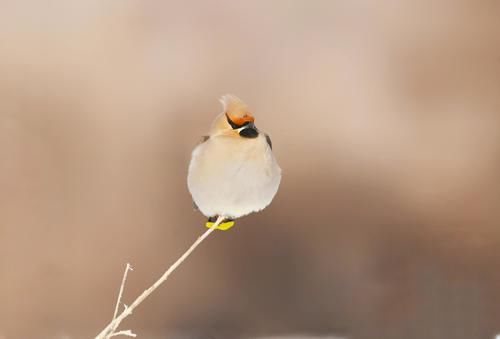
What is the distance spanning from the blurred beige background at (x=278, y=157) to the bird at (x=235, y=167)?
492 mm

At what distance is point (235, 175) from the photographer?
0.85 metres

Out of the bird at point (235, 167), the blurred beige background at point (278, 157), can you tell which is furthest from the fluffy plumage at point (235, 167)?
the blurred beige background at point (278, 157)

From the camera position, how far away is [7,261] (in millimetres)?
1330

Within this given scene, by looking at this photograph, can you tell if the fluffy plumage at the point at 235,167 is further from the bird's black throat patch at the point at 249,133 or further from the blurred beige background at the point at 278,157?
the blurred beige background at the point at 278,157

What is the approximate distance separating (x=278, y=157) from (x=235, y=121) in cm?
56

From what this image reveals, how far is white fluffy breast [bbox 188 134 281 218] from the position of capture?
846mm

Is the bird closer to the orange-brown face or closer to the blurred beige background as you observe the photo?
the orange-brown face

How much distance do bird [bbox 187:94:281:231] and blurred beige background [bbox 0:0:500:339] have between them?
1.61 feet

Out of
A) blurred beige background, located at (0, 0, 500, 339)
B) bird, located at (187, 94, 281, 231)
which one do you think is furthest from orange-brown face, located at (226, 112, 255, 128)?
blurred beige background, located at (0, 0, 500, 339)

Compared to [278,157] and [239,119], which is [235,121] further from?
[278,157]

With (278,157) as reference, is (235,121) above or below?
below

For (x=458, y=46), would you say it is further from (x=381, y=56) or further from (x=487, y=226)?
(x=487, y=226)

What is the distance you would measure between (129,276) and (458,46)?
0.98m

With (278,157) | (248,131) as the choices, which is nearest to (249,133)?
(248,131)
